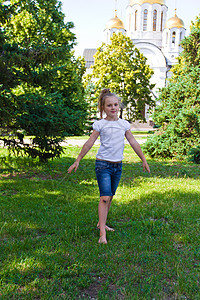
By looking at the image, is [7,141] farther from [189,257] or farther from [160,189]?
[189,257]

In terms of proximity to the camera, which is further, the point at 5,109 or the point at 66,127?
the point at 66,127

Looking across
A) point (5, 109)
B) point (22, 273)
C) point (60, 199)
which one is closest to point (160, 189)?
point (60, 199)

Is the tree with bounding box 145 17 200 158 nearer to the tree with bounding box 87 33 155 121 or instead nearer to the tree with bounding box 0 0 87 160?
the tree with bounding box 0 0 87 160

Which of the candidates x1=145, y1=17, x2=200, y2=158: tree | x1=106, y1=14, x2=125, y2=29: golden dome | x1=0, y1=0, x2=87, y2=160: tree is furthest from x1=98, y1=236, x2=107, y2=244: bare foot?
x1=106, y1=14, x2=125, y2=29: golden dome

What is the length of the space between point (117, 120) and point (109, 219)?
1.61 m

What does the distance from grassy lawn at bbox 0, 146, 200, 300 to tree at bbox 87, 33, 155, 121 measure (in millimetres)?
28231

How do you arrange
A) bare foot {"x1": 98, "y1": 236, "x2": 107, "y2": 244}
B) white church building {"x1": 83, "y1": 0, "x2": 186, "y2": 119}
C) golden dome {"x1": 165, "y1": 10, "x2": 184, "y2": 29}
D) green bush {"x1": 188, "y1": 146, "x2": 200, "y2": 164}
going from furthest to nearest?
1. golden dome {"x1": 165, "y1": 10, "x2": 184, "y2": 29}
2. white church building {"x1": 83, "y1": 0, "x2": 186, "y2": 119}
3. green bush {"x1": 188, "y1": 146, "x2": 200, "y2": 164}
4. bare foot {"x1": 98, "y1": 236, "x2": 107, "y2": 244}

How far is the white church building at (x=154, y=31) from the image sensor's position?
52.7 m

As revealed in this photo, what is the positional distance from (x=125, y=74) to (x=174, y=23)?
26.3m

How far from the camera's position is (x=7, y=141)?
25.6 ft

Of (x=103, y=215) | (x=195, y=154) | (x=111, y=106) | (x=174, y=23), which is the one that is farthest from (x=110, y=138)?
(x=174, y=23)

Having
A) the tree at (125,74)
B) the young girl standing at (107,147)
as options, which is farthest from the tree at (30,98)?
the tree at (125,74)

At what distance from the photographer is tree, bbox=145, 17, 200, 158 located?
35.7ft

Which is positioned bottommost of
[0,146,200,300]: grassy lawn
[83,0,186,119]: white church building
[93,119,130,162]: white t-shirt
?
[0,146,200,300]: grassy lawn
